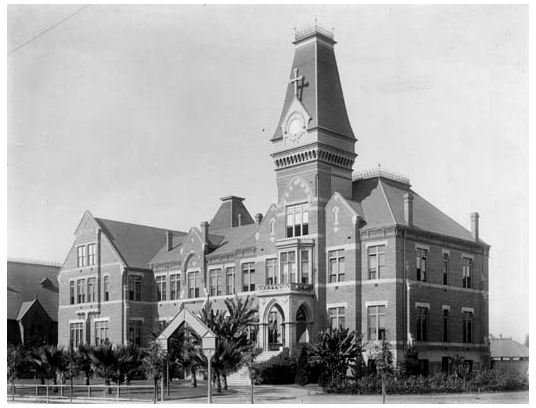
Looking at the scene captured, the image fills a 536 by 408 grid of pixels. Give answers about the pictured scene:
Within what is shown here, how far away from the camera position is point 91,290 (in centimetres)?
6325

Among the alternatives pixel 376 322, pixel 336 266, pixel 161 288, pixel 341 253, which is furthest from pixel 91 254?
pixel 376 322

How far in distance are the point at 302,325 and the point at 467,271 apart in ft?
34.2

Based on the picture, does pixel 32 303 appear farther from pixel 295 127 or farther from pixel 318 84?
pixel 318 84

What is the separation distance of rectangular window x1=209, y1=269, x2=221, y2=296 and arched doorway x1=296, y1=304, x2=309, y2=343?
9.06 metres

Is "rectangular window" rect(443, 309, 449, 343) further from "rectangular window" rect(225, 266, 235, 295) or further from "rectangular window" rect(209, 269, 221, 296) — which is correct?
"rectangular window" rect(209, 269, 221, 296)

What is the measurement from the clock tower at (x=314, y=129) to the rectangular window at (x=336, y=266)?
3.02m

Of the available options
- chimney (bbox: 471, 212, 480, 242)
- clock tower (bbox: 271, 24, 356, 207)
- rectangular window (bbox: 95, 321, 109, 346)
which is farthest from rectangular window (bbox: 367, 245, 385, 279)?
rectangular window (bbox: 95, 321, 109, 346)

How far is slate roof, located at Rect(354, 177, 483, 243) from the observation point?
46.4 metres

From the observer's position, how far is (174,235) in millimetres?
66500

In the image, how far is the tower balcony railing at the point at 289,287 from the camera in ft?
154

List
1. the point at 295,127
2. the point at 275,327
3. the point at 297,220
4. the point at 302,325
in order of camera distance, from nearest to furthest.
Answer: the point at 302,325 → the point at 275,327 → the point at 295,127 → the point at 297,220

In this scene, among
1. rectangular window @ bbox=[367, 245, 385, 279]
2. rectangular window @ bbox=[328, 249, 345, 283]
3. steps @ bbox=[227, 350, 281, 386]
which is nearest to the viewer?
rectangular window @ bbox=[367, 245, 385, 279]

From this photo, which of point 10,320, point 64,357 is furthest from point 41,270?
point 64,357

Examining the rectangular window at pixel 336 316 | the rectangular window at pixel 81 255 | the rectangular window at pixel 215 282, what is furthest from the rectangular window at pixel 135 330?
the rectangular window at pixel 336 316
